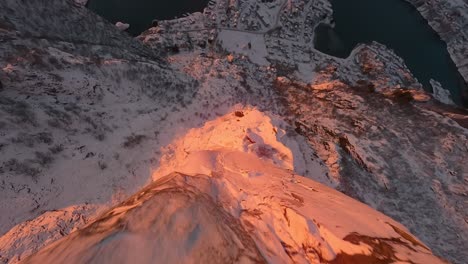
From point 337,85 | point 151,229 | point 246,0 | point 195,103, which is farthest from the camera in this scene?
point 246,0

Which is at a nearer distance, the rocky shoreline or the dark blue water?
the dark blue water

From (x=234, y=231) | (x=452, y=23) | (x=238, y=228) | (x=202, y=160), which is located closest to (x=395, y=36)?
(x=452, y=23)

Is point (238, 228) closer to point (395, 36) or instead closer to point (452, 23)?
point (395, 36)

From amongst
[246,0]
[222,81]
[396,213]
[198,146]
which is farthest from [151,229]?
[246,0]

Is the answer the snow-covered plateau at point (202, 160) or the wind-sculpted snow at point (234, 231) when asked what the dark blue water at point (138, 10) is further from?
the wind-sculpted snow at point (234, 231)

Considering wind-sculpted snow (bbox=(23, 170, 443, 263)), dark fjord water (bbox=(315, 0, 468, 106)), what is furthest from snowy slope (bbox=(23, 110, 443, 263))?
dark fjord water (bbox=(315, 0, 468, 106))

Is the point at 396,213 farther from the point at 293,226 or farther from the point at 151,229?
the point at 151,229

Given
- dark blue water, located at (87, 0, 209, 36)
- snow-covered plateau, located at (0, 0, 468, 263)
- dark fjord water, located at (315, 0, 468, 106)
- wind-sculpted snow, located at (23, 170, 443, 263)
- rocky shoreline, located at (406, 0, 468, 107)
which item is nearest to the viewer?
wind-sculpted snow, located at (23, 170, 443, 263)

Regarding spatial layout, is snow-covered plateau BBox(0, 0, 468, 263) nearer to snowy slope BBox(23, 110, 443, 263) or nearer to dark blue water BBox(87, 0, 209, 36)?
snowy slope BBox(23, 110, 443, 263)
